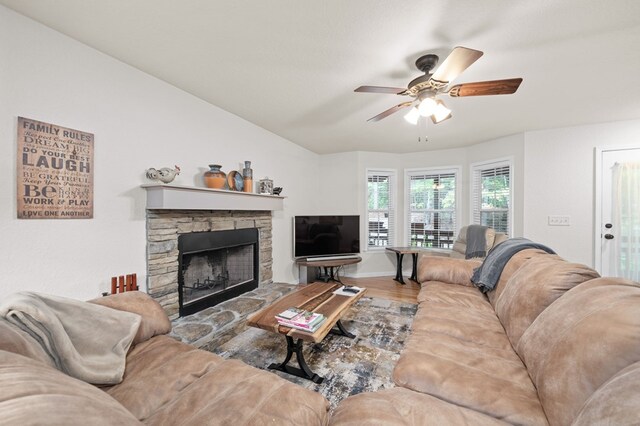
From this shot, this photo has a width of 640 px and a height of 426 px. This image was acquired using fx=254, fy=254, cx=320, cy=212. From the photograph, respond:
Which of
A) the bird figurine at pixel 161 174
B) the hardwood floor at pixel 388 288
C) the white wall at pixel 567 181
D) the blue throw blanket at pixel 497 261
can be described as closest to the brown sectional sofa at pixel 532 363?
the blue throw blanket at pixel 497 261

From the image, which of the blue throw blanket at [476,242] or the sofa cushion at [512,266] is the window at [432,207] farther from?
the sofa cushion at [512,266]

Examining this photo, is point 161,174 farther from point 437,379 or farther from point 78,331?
point 437,379

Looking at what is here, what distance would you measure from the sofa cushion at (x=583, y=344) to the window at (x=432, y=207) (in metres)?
3.81

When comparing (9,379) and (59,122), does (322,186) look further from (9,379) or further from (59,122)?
(9,379)

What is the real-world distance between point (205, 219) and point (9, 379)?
222 centimetres

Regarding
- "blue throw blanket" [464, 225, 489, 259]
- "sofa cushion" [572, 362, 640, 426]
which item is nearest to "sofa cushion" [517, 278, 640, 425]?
"sofa cushion" [572, 362, 640, 426]

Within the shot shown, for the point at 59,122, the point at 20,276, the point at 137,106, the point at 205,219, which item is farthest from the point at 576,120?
the point at 20,276

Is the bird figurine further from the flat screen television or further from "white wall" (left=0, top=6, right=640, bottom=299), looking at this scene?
the flat screen television

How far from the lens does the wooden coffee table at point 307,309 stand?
5.90 ft

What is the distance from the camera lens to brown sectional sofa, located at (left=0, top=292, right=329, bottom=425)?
1.74ft

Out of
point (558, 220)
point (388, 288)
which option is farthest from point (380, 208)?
point (558, 220)

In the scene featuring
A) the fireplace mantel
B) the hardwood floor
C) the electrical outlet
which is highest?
the fireplace mantel

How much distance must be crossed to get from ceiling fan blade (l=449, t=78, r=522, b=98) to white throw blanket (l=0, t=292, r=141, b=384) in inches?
104

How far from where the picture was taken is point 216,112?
9.41ft
